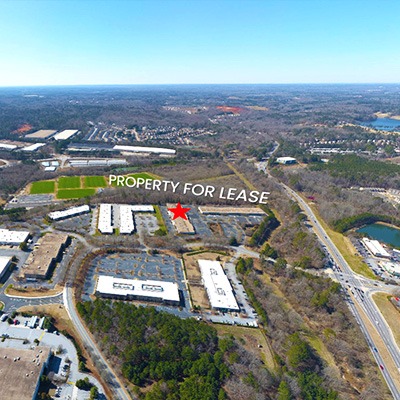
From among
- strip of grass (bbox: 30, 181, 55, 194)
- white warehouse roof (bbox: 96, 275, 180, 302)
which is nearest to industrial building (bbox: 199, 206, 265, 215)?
white warehouse roof (bbox: 96, 275, 180, 302)

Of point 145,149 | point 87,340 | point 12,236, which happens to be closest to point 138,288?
point 87,340

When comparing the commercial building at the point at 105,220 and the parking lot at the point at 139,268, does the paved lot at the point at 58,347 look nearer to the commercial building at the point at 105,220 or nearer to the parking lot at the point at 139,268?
the parking lot at the point at 139,268

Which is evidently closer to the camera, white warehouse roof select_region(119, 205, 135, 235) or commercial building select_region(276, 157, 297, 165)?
white warehouse roof select_region(119, 205, 135, 235)

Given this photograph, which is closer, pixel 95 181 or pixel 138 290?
pixel 138 290

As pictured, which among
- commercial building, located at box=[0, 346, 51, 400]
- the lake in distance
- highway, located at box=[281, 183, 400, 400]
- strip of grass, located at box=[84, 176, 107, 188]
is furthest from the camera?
strip of grass, located at box=[84, 176, 107, 188]

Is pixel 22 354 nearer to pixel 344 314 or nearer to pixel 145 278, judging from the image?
pixel 145 278

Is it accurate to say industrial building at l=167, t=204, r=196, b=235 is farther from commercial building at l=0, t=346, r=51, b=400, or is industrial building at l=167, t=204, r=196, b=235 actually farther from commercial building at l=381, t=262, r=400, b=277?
commercial building at l=381, t=262, r=400, b=277

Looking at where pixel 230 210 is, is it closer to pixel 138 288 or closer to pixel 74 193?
pixel 138 288
